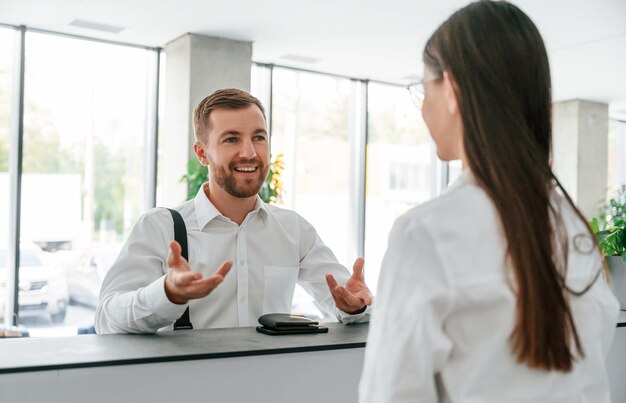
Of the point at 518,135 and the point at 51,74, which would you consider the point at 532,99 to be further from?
the point at 51,74

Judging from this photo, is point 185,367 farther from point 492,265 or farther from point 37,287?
point 37,287

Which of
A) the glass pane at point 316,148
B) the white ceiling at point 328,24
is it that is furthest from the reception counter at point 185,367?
the glass pane at point 316,148

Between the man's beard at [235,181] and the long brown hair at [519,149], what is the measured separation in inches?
57.7

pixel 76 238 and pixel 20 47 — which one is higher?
pixel 20 47

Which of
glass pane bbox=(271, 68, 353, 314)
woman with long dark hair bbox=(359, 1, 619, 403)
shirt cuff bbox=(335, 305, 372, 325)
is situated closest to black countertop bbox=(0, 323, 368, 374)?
shirt cuff bbox=(335, 305, 372, 325)

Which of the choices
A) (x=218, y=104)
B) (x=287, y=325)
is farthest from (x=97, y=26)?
(x=287, y=325)

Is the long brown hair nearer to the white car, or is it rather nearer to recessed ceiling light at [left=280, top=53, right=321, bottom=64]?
the white car

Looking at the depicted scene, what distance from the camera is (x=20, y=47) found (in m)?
6.98

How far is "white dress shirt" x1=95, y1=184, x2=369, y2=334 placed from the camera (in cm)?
213

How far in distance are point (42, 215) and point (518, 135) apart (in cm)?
695

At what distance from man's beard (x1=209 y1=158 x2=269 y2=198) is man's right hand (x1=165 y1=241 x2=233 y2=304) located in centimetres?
70

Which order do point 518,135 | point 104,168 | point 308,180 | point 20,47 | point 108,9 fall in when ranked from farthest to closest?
1. point 308,180
2. point 104,168
3. point 20,47
4. point 108,9
5. point 518,135

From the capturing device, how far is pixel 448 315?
864 mm

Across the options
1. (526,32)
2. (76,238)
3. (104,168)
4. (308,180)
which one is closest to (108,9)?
(104,168)
